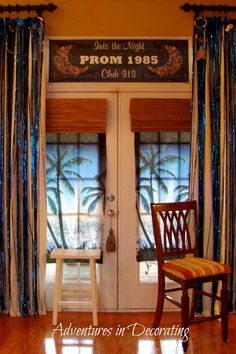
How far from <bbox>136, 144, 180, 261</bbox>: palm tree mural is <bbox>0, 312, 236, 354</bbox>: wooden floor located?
23.2 inches

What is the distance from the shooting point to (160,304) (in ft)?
10.9

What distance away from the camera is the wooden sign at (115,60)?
3766 millimetres

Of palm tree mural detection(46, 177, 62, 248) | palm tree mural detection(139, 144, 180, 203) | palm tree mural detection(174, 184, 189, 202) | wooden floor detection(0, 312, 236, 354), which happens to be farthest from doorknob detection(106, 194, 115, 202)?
wooden floor detection(0, 312, 236, 354)

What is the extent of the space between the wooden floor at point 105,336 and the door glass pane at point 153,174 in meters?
0.46

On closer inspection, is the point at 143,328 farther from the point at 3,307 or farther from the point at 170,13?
the point at 170,13

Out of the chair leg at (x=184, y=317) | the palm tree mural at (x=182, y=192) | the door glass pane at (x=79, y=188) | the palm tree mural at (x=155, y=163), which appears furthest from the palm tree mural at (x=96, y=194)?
the chair leg at (x=184, y=317)

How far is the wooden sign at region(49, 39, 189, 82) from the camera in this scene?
3.77 m

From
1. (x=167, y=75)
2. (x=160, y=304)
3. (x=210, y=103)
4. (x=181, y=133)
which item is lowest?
(x=160, y=304)

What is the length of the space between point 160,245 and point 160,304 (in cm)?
46

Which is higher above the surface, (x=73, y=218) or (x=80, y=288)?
(x=73, y=218)

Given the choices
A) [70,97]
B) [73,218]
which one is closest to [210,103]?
[70,97]

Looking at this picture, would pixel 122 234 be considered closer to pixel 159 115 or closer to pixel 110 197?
pixel 110 197

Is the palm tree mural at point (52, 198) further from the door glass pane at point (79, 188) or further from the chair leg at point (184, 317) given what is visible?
the chair leg at point (184, 317)

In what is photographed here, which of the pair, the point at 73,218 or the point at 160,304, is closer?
the point at 160,304
